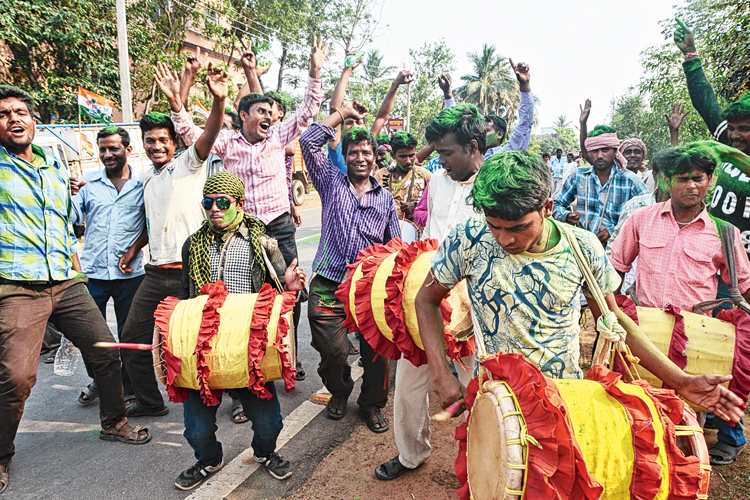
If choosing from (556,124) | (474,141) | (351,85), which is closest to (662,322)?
(474,141)

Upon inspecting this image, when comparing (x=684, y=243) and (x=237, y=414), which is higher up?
(x=684, y=243)

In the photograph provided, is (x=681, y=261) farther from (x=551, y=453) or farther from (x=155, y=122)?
(x=155, y=122)

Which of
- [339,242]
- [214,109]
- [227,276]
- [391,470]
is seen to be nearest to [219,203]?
[227,276]

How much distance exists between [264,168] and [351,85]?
102 feet

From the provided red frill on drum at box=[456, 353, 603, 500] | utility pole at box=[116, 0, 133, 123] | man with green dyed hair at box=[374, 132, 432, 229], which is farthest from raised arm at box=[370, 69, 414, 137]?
utility pole at box=[116, 0, 133, 123]

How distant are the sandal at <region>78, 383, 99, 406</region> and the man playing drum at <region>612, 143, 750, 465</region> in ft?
14.2

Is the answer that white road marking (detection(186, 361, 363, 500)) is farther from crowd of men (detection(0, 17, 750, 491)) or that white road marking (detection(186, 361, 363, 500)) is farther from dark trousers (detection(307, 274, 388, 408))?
dark trousers (detection(307, 274, 388, 408))

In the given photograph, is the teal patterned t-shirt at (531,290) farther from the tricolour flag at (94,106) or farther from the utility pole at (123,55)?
the utility pole at (123,55)

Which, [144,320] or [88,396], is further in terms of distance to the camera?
[88,396]

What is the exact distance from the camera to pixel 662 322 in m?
2.69

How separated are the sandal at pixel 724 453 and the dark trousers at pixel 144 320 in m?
3.85

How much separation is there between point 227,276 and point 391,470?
5.17 feet

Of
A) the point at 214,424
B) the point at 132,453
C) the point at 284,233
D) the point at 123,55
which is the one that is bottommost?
the point at 132,453

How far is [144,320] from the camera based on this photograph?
3.88 m
